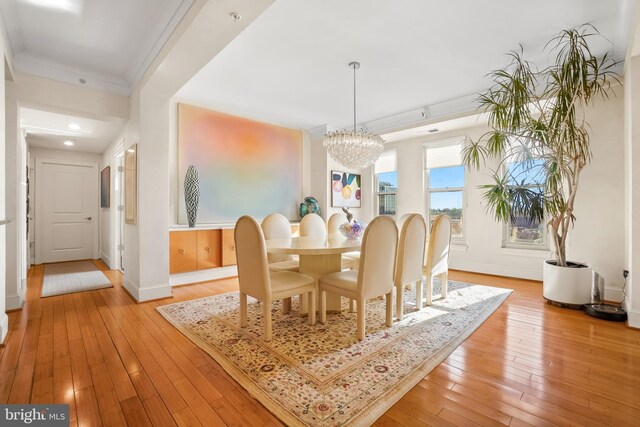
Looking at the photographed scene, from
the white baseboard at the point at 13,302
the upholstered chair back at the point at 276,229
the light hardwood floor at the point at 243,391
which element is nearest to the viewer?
the light hardwood floor at the point at 243,391

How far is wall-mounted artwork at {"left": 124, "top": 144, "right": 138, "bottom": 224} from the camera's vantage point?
135 inches

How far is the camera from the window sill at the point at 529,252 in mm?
4215

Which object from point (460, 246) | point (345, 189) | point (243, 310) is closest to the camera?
point (243, 310)

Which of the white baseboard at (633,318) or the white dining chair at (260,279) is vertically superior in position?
the white dining chair at (260,279)

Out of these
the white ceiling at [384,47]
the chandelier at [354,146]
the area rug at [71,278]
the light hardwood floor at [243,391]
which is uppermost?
the white ceiling at [384,47]

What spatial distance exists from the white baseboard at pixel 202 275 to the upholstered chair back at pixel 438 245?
2.92 metres

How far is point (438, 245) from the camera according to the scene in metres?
3.18

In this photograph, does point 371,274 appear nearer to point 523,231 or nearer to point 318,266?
point 318,266

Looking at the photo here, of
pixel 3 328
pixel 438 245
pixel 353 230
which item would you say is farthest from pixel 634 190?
pixel 3 328

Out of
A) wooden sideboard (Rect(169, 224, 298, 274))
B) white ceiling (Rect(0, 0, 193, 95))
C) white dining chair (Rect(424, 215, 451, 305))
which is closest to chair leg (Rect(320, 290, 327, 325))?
white dining chair (Rect(424, 215, 451, 305))

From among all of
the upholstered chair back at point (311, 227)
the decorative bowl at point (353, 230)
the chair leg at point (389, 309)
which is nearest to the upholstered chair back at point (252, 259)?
the chair leg at point (389, 309)

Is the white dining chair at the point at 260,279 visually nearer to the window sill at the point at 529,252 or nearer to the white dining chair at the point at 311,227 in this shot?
the white dining chair at the point at 311,227

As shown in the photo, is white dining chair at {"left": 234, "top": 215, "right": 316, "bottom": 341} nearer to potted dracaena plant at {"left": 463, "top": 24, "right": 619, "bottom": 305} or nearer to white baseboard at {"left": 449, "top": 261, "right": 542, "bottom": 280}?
potted dracaena plant at {"left": 463, "top": 24, "right": 619, "bottom": 305}

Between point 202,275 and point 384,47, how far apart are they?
12.2 feet
